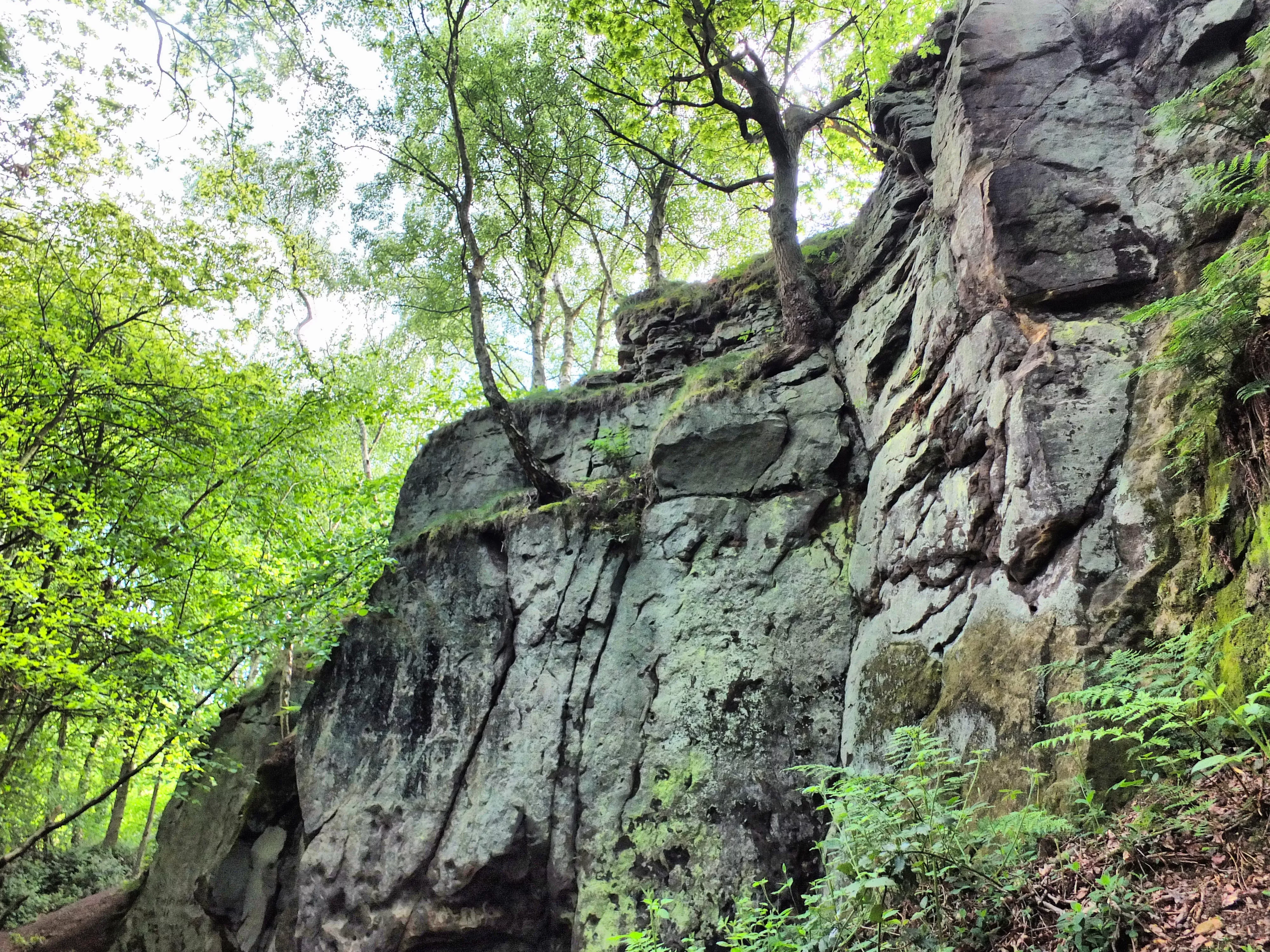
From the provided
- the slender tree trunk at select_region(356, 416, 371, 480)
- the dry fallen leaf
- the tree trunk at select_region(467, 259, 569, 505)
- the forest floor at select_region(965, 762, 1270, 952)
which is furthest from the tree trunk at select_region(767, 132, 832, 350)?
the slender tree trunk at select_region(356, 416, 371, 480)

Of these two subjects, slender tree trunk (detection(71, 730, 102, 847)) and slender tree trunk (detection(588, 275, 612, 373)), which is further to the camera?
slender tree trunk (detection(588, 275, 612, 373))

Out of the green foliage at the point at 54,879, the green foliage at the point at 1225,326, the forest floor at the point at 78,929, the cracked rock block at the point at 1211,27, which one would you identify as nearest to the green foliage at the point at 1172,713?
the green foliage at the point at 1225,326

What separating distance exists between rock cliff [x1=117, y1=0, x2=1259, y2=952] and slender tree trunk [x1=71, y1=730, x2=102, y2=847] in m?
3.66

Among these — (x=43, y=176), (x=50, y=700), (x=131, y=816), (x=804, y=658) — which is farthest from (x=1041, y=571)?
(x=131, y=816)

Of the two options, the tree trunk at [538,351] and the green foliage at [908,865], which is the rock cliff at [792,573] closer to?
the green foliage at [908,865]

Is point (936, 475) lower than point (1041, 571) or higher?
higher

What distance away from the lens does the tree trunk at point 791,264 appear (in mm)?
9945

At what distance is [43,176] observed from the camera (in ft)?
38.0

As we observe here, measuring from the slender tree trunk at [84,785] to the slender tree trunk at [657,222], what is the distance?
13862mm

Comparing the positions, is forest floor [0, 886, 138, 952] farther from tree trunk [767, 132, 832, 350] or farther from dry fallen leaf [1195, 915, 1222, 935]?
dry fallen leaf [1195, 915, 1222, 935]

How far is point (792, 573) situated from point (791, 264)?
479 centimetres

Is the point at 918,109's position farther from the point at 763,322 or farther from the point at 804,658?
the point at 804,658

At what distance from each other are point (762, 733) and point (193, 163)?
13420 millimetres

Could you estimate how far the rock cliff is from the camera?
5391mm
